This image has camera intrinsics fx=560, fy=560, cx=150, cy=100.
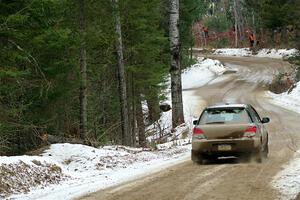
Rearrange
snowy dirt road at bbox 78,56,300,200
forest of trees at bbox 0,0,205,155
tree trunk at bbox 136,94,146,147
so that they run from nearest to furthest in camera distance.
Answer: snowy dirt road at bbox 78,56,300,200, forest of trees at bbox 0,0,205,155, tree trunk at bbox 136,94,146,147

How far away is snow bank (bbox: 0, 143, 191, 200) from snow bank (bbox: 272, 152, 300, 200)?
3129 millimetres

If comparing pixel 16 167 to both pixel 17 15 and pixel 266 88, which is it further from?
pixel 266 88

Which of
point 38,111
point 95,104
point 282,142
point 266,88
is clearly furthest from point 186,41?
point 38,111

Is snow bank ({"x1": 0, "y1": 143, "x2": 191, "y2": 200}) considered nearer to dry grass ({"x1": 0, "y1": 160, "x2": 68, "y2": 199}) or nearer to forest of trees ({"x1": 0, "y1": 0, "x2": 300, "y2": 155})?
dry grass ({"x1": 0, "y1": 160, "x2": 68, "y2": 199})

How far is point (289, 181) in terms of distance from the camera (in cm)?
1077

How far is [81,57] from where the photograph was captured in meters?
16.9

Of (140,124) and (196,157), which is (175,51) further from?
(196,157)

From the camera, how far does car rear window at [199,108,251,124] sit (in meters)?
14.8

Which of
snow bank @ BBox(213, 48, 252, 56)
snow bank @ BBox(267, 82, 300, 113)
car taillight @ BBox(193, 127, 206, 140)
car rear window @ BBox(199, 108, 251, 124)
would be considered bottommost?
snow bank @ BBox(267, 82, 300, 113)

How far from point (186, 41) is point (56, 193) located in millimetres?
25424

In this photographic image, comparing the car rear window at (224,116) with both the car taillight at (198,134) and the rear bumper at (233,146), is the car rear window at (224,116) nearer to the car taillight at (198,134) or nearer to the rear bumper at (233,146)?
the car taillight at (198,134)

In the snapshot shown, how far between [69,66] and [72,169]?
3036mm

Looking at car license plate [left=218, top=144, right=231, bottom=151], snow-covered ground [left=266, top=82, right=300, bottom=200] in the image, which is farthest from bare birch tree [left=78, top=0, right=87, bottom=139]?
snow-covered ground [left=266, top=82, right=300, bottom=200]

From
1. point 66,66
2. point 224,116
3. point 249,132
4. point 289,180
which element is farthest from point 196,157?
point 66,66
